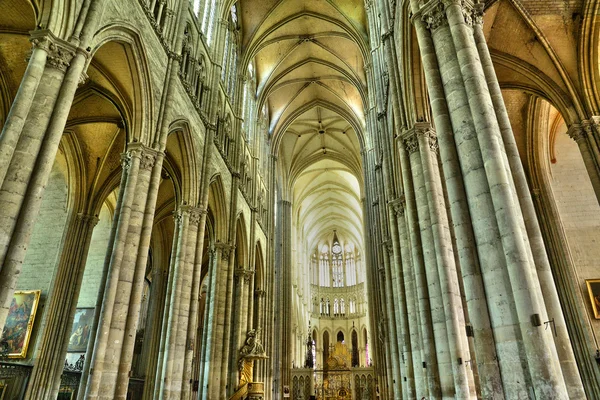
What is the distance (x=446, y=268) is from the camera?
28.6ft

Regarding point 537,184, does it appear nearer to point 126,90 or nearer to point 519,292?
point 519,292

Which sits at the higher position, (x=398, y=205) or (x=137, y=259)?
(x=398, y=205)

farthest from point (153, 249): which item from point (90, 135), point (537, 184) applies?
point (537, 184)

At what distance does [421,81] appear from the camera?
1088cm

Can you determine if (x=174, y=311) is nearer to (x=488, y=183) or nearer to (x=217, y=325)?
(x=217, y=325)

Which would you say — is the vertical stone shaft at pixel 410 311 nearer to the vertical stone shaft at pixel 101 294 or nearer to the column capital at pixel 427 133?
the column capital at pixel 427 133

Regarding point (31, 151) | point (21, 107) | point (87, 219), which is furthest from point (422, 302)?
point (87, 219)

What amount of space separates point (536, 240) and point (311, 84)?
82.7 ft

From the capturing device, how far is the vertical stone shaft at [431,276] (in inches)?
335

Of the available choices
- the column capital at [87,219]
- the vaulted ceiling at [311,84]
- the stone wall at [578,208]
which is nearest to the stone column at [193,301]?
the column capital at [87,219]

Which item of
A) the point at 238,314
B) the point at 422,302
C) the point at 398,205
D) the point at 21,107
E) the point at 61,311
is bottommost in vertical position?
the point at 422,302

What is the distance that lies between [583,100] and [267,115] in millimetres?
20639

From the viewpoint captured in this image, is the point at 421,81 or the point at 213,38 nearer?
the point at 421,81

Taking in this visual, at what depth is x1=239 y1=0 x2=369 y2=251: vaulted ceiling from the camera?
901 inches
